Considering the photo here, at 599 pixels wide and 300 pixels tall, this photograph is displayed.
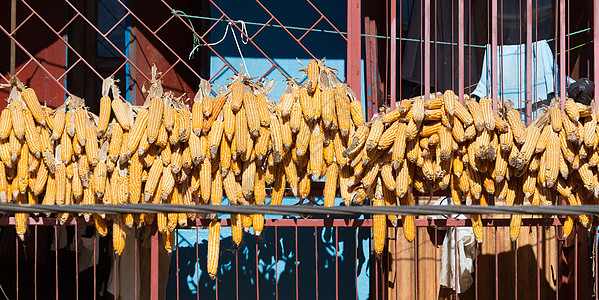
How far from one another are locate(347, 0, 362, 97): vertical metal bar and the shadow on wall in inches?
90.9

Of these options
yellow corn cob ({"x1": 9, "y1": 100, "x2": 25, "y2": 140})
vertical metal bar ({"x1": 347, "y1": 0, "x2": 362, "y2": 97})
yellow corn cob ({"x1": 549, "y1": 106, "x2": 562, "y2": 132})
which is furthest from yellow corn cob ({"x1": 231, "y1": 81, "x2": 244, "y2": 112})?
yellow corn cob ({"x1": 549, "y1": 106, "x2": 562, "y2": 132})

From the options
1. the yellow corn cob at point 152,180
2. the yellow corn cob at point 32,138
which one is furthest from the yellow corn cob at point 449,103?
the yellow corn cob at point 32,138

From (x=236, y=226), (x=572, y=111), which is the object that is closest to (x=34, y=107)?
(x=236, y=226)

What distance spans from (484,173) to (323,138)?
1.30 meters

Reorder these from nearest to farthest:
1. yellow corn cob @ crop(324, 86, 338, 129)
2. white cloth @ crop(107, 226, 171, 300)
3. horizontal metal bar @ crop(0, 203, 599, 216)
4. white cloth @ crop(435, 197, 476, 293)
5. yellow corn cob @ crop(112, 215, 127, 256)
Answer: horizontal metal bar @ crop(0, 203, 599, 216), yellow corn cob @ crop(324, 86, 338, 129), yellow corn cob @ crop(112, 215, 127, 256), white cloth @ crop(107, 226, 171, 300), white cloth @ crop(435, 197, 476, 293)

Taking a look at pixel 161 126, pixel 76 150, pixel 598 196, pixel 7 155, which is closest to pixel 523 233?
pixel 598 196

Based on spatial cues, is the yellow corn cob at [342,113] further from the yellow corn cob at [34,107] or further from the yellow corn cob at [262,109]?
the yellow corn cob at [34,107]

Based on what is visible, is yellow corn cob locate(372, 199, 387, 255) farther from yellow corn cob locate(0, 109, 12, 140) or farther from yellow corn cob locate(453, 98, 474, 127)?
yellow corn cob locate(0, 109, 12, 140)

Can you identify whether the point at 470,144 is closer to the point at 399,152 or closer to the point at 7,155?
the point at 399,152

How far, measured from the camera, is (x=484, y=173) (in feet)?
17.4

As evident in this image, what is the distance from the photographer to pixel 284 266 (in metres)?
7.66

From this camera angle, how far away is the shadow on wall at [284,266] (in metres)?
7.52

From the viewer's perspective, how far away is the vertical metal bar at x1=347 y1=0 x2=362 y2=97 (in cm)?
571

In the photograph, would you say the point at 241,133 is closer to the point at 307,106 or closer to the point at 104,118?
the point at 307,106
